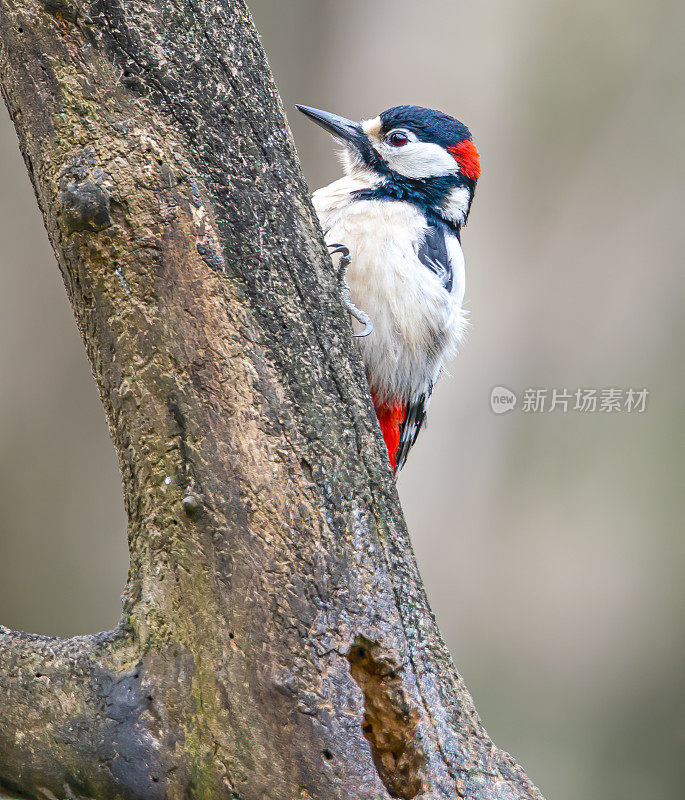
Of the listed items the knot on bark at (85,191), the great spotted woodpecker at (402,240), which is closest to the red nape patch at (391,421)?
the great spotted woodpecker at (402,240)

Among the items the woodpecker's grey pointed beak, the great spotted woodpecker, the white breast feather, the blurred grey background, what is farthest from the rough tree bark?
the blurred grey background

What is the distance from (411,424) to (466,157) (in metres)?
0.83

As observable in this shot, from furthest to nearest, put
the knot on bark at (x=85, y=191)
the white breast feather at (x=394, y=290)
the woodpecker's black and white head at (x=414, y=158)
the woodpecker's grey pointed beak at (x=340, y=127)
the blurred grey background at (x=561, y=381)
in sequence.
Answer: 1. the blurred grey background at (x=561, y=381)
2. the woodpecker's grey pointed beak at (x=340, y=127)
3. the woodpecker's black and white head at (x=414, y=158)
4. the white breast feather at (x=394, y=290)
5. the knot on bark at (x=85, y=191)

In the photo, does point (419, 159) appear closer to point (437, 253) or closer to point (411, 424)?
point (437, 253)

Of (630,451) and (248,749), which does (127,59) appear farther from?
(630,451)

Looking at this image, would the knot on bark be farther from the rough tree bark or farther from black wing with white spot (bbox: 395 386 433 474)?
black wing with white spot (bbox: 395 386 433 474)

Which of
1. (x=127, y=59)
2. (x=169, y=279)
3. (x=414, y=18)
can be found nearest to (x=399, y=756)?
(x=169, y=279)

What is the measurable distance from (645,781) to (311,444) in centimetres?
416

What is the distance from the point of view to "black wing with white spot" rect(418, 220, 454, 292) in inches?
93.3

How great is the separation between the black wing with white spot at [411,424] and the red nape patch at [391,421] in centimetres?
5

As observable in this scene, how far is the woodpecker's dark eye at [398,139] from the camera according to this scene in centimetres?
256

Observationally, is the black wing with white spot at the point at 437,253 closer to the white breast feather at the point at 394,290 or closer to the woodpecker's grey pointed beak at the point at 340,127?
the white breast feather at the point at 394,290

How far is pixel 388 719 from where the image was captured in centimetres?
129

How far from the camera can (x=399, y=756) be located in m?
1.29
